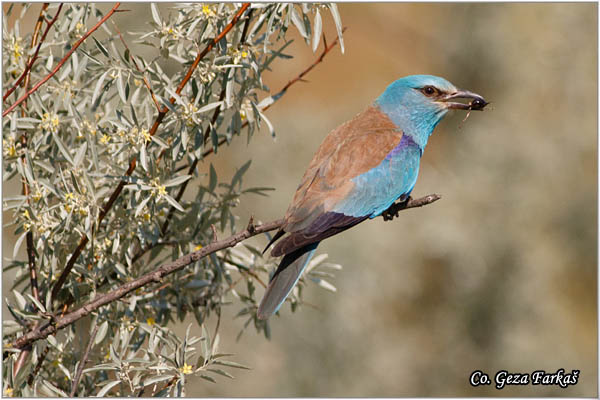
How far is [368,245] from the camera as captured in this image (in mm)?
6176

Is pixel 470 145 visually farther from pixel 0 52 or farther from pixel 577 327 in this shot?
pixel 0 52

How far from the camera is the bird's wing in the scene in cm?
274

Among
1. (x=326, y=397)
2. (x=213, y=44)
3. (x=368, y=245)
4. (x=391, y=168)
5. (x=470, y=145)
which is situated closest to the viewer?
(x=213, y=44)

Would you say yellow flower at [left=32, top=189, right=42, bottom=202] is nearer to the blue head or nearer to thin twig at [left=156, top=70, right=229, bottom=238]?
thin twig at [left=156, top=70, right=229, bottom=238]

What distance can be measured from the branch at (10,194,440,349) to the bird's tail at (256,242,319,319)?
0.43 m

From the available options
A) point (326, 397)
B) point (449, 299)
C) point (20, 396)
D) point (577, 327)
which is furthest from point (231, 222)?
point (577, 327)

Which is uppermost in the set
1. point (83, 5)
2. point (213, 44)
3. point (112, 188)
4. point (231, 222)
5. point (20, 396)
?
point (83, 5)

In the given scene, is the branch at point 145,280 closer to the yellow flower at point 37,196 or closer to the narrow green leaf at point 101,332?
the narrow green leaf at point 101,332

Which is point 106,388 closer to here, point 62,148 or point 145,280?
point 145,280

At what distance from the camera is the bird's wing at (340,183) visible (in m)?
2.74

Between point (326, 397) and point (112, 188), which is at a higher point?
point (112, 188)

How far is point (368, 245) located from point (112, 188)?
3.78 meters

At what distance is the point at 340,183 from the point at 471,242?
3.57 m

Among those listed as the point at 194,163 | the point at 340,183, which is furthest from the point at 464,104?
the point at 194,163
